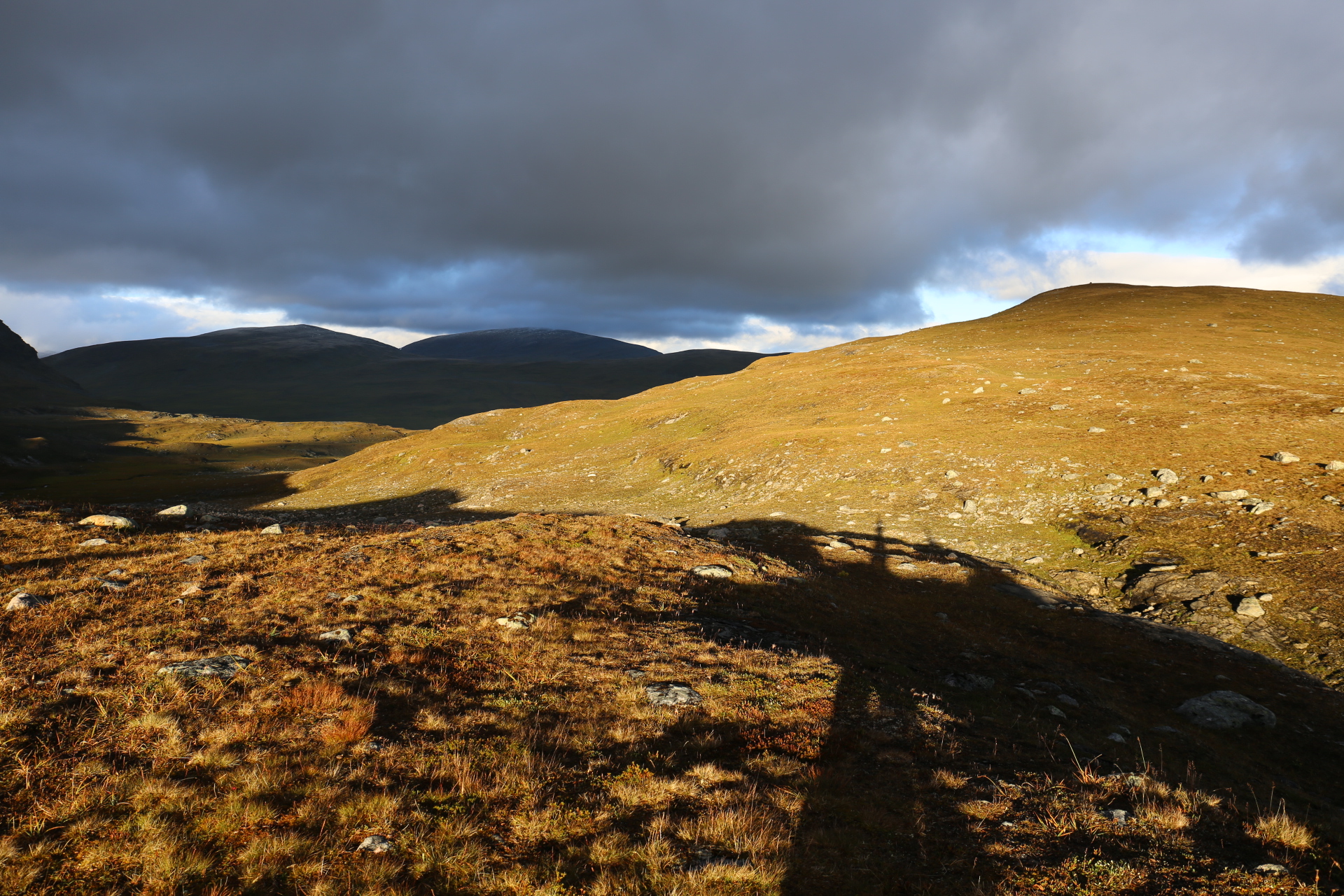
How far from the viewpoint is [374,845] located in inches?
255

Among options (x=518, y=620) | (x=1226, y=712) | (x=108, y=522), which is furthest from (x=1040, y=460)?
(x=108, y=522)

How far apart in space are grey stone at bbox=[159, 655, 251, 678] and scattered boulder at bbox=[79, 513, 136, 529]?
1498 centimetres

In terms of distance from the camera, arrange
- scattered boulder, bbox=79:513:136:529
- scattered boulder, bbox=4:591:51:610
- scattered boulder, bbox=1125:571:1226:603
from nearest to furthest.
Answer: scattered boulder, bbox=4:591:51:610 → scattered boulder, bbox=79:513:136:529 → scattered boulder, bbox=1125:571:1226:603

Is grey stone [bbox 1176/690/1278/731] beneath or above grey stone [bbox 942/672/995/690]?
beneath

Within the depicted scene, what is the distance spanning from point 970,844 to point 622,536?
17.6m

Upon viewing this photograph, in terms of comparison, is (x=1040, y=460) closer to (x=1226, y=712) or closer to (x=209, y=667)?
(x=1226, y=712)

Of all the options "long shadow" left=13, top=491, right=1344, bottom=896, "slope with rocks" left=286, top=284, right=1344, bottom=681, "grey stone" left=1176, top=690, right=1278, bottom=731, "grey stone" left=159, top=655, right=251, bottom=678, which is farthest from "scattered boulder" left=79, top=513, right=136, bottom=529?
"grey stone" left=1176, top=690, right=1278, bottom=731

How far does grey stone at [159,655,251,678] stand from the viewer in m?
9.65

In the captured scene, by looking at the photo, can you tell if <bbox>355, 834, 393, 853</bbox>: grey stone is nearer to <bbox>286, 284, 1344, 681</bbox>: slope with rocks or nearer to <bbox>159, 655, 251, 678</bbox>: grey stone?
<bbox>159, 655, 251, 678</bbox>: grey stone

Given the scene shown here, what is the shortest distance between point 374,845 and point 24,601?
38.3 feet

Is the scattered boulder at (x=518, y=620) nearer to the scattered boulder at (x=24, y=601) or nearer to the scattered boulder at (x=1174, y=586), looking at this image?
the scattered boulder at (x=24, y=601)

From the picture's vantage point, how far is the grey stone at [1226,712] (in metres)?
13.8

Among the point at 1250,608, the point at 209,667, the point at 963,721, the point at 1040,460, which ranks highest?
the point at 1040,460

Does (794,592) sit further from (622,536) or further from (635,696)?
(635,696)
